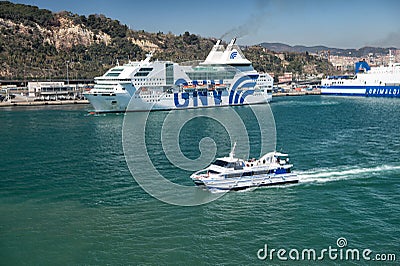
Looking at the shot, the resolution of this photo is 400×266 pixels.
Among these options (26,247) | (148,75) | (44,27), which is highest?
(44,27)

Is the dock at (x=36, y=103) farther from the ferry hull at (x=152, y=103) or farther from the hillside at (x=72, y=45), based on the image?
the ferry hull at (x=152, y=103)

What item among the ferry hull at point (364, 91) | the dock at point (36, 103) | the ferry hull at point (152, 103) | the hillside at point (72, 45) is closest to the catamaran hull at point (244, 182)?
the ferry hull at point (152, 103)

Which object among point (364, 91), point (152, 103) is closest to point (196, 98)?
point (152, 103)

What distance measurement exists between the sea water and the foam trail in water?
0.14 feet

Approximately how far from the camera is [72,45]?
88375mm

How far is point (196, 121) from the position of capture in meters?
36.8

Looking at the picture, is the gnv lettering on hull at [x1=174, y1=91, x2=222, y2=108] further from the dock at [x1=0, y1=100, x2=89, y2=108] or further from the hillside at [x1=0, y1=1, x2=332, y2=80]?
the hillside at [x1=0, y1=1, x2=332, y2=80]

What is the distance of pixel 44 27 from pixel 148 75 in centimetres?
5262

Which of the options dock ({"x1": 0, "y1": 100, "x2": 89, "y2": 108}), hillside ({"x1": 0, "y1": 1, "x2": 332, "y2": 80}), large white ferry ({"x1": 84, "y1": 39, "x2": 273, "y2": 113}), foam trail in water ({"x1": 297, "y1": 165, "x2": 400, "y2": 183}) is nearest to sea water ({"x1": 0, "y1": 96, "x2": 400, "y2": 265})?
foam trail in water ({"x1": 297, "y1": 165, "x2": 400, "y2": 183})

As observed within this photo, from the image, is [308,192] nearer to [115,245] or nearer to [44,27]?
[115,245]

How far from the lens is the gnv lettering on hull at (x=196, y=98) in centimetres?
4819

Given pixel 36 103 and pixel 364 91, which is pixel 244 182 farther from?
pixel 364 91

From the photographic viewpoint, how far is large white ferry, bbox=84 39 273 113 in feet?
145

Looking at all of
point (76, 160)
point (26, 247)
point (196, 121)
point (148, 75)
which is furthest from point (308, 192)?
point (148, 75)
